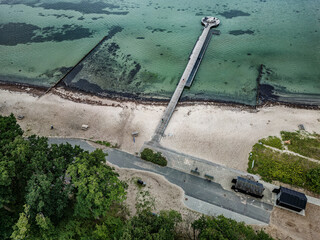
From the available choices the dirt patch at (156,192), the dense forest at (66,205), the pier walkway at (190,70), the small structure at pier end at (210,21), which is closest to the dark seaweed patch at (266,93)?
the pier walkway at (190,70)

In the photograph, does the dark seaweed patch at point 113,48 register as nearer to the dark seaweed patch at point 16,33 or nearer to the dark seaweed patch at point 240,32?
the dark seaweed patch at point 16,33

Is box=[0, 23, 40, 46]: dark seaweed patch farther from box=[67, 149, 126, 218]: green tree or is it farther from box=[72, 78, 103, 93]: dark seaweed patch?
box=[67, 149, 126, 218]: green tree

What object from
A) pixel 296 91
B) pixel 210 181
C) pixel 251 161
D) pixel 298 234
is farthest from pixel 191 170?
pixel 296 91

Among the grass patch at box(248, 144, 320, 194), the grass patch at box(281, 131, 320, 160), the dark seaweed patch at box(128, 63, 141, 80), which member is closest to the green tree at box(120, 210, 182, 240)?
the grass patch at box(248, 144, 320, 194)

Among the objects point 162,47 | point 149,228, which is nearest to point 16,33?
point 162,47

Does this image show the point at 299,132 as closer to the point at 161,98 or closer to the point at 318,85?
the point at 318,85

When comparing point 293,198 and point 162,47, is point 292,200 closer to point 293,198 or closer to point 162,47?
point 293,198

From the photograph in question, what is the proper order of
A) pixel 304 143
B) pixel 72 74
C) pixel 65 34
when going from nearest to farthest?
pixel 304 143
pixel 72 74
pixel 65 34
